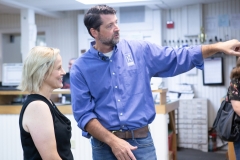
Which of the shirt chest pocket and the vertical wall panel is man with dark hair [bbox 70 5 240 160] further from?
the vertical wall panel

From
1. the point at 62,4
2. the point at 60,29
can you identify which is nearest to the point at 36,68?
the point at 62,4

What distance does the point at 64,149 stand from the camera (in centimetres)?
182

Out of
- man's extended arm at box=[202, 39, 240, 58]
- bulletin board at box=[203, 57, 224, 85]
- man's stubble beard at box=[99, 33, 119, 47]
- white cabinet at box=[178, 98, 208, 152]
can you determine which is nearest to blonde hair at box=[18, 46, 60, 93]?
man's stubble beard at box=[99, 33, 119, 47]

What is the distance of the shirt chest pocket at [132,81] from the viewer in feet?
6.09

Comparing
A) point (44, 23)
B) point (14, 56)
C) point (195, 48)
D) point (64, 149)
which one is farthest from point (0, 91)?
point (14, 56)

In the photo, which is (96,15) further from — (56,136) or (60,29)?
(60,29)

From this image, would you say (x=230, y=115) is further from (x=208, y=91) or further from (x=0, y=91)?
(x=208, y=91)

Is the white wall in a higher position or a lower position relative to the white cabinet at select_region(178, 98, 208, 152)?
higher

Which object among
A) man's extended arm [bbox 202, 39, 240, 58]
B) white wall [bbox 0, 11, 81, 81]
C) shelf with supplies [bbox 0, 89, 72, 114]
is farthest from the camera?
white wall [bbox 0, 11, 81, 81]

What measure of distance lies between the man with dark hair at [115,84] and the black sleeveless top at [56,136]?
0.10 m

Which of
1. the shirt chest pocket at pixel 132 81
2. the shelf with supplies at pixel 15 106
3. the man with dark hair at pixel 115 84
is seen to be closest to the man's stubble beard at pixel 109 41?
the man with dark hair at pixel 115 84

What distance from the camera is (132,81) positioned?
73.6 inches

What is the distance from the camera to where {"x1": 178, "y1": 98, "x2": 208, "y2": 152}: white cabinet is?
593 cm

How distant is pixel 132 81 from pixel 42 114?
19.4 inches
